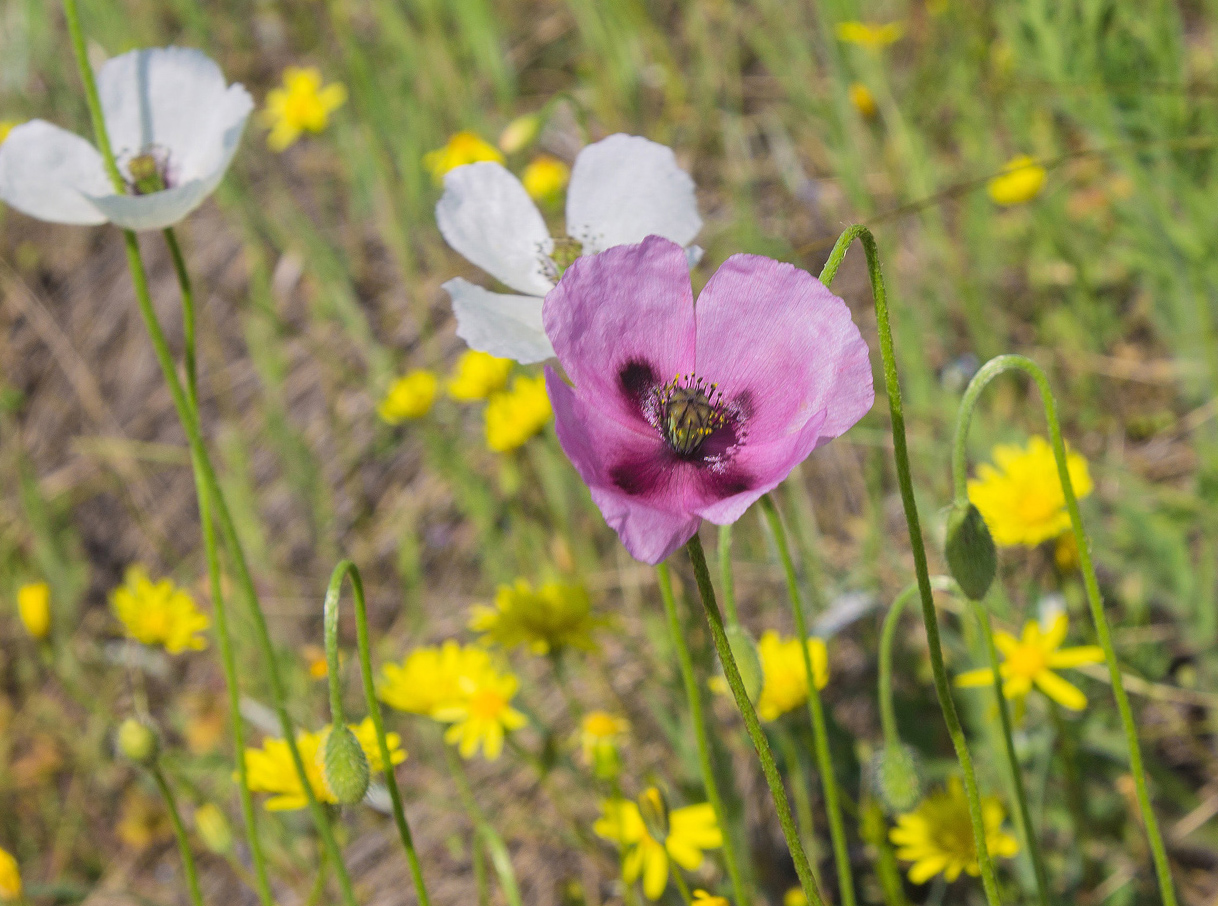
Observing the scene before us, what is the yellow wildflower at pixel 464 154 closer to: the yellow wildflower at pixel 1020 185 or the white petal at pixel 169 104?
the white petal at pixel 169 104

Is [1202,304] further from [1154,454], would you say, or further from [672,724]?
[672,724]

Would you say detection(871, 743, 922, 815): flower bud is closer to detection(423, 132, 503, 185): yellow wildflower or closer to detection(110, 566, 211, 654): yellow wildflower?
detection(110, 566, 211, 654): yellow wildflower

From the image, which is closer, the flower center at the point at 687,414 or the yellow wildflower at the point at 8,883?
the flower center at the point at 687,414

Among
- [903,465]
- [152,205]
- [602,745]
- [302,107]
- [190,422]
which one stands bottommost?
[602,745]

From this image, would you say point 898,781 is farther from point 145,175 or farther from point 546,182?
point 546,182

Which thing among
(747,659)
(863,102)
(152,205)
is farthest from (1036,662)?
(863,102)

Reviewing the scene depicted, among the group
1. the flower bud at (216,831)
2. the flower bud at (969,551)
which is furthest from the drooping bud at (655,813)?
the flower bud at (216,831)

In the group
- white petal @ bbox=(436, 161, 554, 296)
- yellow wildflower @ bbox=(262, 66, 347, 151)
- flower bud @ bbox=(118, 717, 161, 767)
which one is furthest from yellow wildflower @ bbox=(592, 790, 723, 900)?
yellow wildflower @ bbox=(262, 66, 347, 151)
